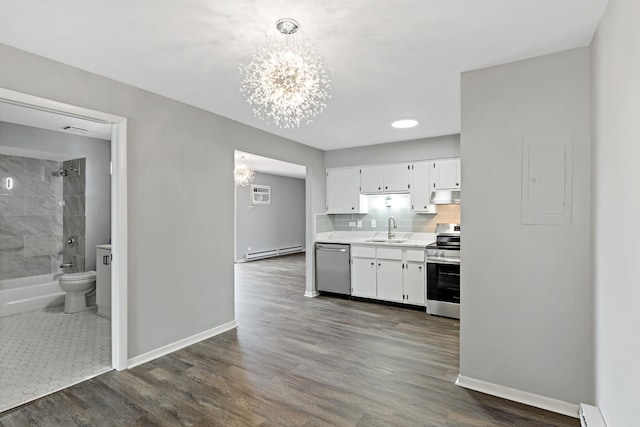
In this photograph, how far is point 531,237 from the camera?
2369 mm

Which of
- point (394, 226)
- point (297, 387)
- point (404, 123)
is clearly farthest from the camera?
point (394, 226)

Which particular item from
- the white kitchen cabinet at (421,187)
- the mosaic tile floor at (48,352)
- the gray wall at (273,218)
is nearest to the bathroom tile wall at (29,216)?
the mosaic tile floor at (48,352)

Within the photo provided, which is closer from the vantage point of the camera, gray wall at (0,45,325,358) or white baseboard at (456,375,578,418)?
white baseboard at (456,375,578,418)

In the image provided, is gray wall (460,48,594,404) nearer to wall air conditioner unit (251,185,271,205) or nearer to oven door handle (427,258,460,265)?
oven door handle (427,258,460,265)

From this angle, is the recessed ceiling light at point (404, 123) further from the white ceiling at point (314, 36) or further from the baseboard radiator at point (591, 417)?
the baseboard radiator at point (591, 417)

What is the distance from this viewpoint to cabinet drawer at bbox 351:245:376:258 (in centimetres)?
498

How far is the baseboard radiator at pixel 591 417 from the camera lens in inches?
70.9

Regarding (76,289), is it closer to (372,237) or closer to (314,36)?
(372,237)

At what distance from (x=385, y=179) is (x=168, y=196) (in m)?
3.24

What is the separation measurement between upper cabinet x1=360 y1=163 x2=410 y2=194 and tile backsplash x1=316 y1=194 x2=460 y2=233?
302mm

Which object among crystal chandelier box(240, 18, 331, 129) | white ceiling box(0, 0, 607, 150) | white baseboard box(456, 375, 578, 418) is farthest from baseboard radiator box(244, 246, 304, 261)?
crystal chandelier box(240, 18, 331, 129)

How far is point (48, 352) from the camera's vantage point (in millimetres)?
3152

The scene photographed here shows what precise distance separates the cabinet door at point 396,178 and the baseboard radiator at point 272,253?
16.3 ft

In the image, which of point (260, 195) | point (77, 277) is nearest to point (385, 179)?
point (77, 277)
